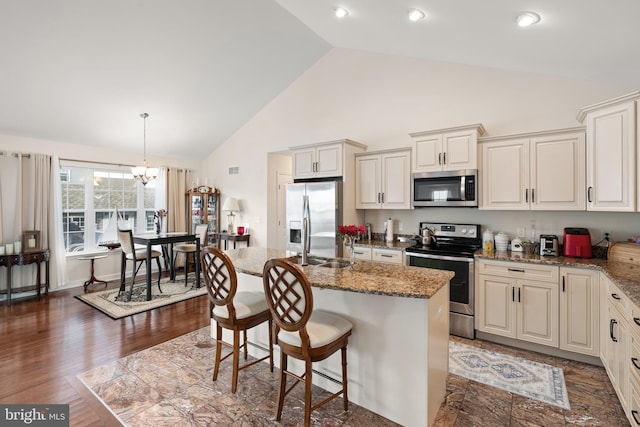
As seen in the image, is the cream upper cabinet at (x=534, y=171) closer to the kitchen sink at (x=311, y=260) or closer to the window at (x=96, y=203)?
the kitchen sink at (x=311, y=260)

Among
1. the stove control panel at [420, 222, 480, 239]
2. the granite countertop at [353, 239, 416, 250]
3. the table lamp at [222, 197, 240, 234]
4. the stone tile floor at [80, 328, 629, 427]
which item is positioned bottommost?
the stone tile floor at [80, 328, 629, 427]

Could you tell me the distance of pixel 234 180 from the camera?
259 inches

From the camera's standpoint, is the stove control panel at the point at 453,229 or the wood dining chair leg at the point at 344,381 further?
the stove control panel at the point at 453,229

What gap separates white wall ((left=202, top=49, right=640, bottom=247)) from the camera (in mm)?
3447

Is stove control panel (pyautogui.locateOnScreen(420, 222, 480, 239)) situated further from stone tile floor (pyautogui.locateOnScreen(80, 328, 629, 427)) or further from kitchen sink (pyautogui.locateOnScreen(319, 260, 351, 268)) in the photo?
kitchen sink (pyautogui.locateOnScreen(319, 260, 351, 268))

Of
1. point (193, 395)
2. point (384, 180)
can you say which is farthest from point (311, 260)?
point (384, 180)

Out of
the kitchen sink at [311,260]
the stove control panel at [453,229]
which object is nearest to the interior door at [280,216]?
the stove control panel at [453,229]

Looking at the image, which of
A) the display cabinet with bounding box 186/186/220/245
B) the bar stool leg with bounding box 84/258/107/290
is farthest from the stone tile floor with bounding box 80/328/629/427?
the display cabinet with bounding box 186/186/220/245

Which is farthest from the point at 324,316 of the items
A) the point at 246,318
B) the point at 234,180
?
the point at 234,180

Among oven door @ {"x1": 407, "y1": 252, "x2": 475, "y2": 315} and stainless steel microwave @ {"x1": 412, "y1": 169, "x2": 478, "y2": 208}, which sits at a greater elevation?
stainless steel microwave @ {"x1": 412, "y1": 169, "x2": 478, "y2": 208}

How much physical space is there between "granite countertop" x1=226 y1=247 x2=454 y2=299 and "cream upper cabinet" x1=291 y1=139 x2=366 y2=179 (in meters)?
1.98

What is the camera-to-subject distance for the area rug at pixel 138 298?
4227 millimetres

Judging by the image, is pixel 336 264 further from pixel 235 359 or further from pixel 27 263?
pixel 27 263

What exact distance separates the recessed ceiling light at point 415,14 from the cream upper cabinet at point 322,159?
1.92 m
